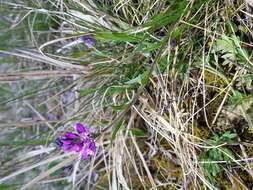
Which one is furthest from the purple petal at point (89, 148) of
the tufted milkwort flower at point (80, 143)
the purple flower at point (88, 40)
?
the purple flower at point (88, 40)

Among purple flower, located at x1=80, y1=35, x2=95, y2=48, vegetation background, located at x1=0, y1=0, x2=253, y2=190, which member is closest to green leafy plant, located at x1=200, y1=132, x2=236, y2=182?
vegetation background, located at x1=0, y1=0, x2=253, y2=190

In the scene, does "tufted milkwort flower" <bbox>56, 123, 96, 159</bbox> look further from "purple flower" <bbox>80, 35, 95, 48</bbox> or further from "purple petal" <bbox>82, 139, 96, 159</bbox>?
"purple flower" <bbox>80, 35, 95, 48</bbox>

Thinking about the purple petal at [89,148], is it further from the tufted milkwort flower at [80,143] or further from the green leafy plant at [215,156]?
the green leafy plant at [215,156]

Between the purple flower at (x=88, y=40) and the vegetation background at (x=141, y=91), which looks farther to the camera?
the purple flower at (x=88, y=40)

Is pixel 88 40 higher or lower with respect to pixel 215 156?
higher

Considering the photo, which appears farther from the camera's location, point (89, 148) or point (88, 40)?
point (88, 40)

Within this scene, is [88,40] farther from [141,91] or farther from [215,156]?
[215,156]

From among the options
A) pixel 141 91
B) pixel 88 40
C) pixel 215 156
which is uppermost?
pixel 88 40

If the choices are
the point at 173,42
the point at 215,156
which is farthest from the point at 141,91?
the point at 215,156

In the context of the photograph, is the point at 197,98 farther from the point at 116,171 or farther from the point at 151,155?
the point at 116,171
